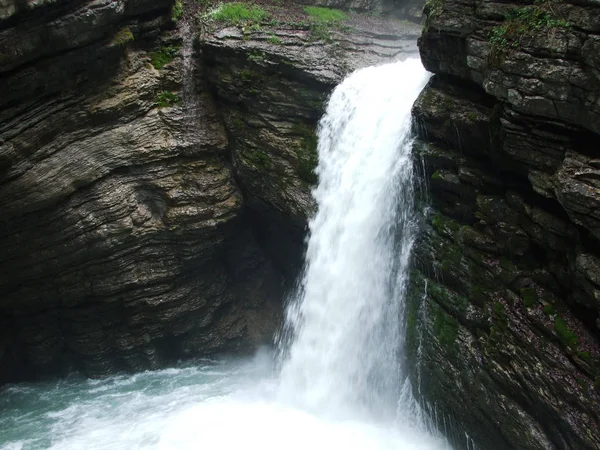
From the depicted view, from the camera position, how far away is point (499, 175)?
31.1ft

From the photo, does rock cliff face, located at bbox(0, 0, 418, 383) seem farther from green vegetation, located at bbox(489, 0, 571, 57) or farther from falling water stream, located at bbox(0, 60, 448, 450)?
green vegetation, located at bbox(489, 0, 571, 57)

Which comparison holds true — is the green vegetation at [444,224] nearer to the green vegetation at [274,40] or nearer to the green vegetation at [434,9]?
the green vegetation at [434,9]

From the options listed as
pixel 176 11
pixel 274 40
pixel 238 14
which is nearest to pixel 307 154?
pixel 274 40

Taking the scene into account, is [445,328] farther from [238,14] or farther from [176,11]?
[176,11]

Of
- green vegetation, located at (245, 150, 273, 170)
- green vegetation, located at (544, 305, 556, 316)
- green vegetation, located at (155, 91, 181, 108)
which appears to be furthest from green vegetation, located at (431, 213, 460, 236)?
green vegetation, located at (155, 91, 181, 108)

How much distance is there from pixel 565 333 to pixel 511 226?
6.62 ft

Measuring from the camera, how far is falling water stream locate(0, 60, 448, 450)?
1129cm

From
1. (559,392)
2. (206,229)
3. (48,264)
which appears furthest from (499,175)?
(48,264)

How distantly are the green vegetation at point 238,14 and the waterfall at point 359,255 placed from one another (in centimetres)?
421

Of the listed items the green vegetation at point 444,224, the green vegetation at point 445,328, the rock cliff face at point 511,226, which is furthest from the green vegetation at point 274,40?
the green vegetation at point 445,328

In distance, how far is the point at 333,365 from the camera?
1284cm

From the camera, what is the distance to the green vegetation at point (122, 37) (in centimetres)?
1310

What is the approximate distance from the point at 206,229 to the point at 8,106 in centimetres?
583

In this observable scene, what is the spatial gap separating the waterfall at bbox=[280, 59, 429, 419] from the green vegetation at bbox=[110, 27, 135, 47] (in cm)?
554
